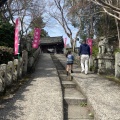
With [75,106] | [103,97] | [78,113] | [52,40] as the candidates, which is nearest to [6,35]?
[75,106]

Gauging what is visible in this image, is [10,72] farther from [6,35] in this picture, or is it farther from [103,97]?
[6,35]

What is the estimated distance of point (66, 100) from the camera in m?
8.11

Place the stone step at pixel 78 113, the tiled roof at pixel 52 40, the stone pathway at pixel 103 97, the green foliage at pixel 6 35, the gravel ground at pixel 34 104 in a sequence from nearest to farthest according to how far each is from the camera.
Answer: the gravel ground at pixel 34 104 < the stone pathway at pixel 103 97 < the stone step at pixel 78 113 < the green foliage at pixel 6 35 < the tiled roof at pixel 52 40

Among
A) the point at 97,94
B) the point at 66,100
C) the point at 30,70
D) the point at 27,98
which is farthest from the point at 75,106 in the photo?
the point at 30,70

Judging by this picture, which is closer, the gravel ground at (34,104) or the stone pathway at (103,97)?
the gravel ground at (34,104)

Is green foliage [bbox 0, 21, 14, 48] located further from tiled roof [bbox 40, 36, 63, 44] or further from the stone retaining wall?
tiled roof [bbox 40, 36, 63, 44]

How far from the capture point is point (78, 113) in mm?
7125

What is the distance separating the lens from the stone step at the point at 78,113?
6.74 meters

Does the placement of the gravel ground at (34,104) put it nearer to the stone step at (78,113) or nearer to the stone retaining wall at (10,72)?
the stone step at (78,113)

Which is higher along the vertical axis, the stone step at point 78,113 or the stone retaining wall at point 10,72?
the stone retaining wall at point 10,72

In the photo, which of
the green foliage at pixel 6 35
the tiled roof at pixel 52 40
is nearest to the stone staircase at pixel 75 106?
the green foliage at pixel 6 35

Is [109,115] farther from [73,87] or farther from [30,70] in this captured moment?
[30,70]

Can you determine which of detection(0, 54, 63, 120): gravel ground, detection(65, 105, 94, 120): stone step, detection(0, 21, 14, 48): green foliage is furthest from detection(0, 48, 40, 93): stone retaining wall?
detection(0, 21, 14, 48): green foliage

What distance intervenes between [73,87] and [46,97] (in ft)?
9.73
